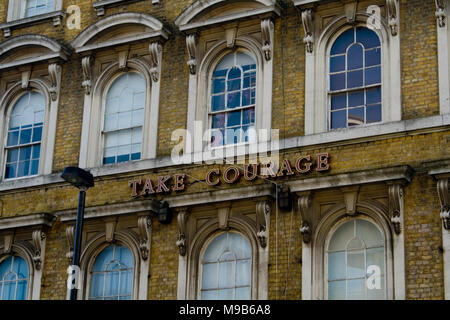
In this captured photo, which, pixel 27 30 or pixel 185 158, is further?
pixel 27 30

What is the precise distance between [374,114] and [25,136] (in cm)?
806

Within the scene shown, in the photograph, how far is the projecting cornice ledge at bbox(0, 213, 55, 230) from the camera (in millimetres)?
22766

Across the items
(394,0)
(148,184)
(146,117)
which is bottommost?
(148,184)

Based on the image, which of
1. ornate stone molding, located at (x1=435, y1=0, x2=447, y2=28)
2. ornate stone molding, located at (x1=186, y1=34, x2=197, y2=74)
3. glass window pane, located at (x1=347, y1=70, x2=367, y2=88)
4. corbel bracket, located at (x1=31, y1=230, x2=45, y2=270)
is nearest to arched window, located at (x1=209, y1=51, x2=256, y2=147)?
ornate stone molding, located at (x1=186, y1=34, x2=197, y2=74)

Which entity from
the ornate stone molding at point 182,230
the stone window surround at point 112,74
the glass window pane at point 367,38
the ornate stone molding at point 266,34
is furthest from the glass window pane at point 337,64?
the ornate stone molding at point 182,230

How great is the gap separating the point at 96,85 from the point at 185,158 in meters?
3.04

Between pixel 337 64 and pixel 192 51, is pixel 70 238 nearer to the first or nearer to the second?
pixel 192 51

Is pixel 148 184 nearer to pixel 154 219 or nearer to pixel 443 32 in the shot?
pixel 154 219

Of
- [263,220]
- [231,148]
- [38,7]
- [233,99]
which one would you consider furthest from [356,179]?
[38,7]

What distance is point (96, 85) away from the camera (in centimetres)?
2378

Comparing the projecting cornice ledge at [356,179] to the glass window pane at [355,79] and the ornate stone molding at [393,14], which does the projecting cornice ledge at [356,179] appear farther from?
the ornate stone molding at [393,14]

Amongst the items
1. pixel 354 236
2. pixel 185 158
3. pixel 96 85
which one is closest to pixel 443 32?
pixel 354 236

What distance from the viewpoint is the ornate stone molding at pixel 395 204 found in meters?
19.4

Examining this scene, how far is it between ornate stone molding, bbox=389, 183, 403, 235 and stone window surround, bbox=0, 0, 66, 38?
9.13 m
